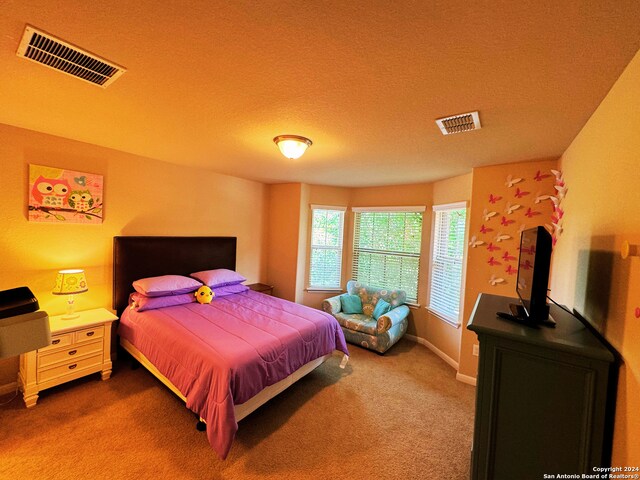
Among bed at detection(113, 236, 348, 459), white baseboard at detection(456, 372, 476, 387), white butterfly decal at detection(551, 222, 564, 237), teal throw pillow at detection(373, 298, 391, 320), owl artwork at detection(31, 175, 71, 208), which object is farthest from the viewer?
teal throw pillow at detection(373, 298, 391, 320)

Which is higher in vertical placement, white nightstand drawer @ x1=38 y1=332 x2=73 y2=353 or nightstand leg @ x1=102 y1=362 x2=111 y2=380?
white nightstand drawer @ x1=38 y1=332 x2=73 y2=353

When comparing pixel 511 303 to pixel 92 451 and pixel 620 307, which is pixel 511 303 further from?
pixel 92 451

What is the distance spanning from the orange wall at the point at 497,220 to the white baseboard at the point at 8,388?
450 cm

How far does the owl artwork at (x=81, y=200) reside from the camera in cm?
272

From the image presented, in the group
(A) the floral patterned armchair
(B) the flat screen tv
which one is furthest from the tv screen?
(A) the floral patterned armchair

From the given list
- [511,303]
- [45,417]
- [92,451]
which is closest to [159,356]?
[92,451]

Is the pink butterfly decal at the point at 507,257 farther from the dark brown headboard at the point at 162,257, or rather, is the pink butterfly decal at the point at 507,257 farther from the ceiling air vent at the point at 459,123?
the dark brown headboard at the point at 162,257

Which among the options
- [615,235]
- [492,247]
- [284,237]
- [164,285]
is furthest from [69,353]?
[492,247]

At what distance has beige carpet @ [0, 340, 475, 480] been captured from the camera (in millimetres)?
1816

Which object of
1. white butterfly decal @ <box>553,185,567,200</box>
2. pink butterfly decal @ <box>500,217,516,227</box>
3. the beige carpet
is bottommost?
the beige carpet

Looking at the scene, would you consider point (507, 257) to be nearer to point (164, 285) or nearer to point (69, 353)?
point (164, 285)

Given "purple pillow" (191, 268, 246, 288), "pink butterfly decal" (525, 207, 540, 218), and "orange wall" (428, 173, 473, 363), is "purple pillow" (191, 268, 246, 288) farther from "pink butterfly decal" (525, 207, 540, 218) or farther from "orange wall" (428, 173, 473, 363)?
"pink butterfly decal" (525, 207, 540, 218)

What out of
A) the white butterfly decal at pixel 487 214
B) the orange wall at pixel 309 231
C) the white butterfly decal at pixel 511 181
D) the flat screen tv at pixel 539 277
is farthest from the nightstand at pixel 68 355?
the white butterfly decal at pixel 511 181

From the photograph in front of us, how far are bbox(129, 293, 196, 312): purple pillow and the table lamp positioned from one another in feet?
1.56
